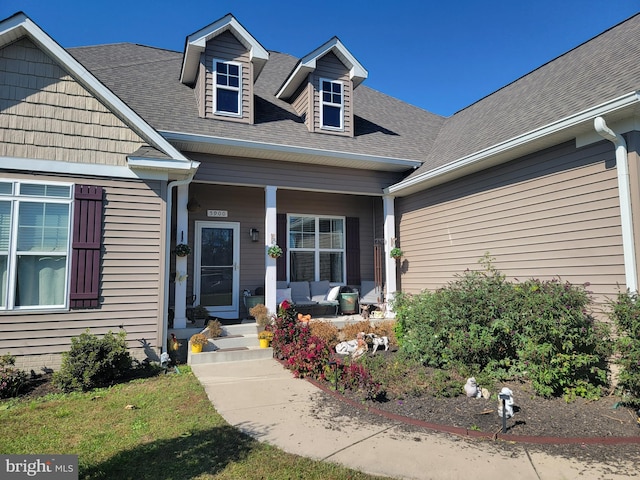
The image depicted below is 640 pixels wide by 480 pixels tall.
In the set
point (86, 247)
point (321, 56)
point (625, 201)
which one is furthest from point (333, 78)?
point (625, 201)

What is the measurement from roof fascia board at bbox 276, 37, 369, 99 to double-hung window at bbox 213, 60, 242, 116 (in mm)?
1458

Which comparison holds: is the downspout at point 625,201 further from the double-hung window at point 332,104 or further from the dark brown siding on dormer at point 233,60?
the dark brown siding on dormer at point 233,60

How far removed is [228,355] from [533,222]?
17.9 feet

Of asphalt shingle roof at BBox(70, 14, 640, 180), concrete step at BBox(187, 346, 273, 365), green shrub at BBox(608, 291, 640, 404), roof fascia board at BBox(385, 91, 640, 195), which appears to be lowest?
concrete step at BBox(187, 346, 273, 365)

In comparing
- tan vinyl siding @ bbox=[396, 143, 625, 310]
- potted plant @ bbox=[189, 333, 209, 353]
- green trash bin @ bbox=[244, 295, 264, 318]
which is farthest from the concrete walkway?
green trash bin @ bbox=[244, 295, 264, 318]

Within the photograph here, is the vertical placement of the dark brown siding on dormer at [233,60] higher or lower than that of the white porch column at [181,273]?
higher

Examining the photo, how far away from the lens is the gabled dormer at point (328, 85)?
30.9 ft

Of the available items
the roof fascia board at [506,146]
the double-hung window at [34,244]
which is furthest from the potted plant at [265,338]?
the roof fascia board at [506,146]

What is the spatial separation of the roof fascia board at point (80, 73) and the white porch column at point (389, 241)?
5167mm

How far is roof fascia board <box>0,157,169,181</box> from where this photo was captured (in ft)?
19.0

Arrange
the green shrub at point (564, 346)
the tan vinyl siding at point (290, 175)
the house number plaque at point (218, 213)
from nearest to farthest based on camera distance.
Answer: the green shrub at point (564, 346), the tan vinyl siding at point (290, 175), the house number plaque at point (218, 213)

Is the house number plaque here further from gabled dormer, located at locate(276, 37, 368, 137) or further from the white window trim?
gabled dormer, located at locate(276, 37, 368, 137)

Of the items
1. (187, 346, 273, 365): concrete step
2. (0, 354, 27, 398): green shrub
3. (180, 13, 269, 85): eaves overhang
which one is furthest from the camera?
(180, 13, 269, 85): eaves overhang

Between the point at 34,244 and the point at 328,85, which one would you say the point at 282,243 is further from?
the point at 34,244
